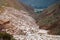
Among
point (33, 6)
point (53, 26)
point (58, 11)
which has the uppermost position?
point (33, 6)

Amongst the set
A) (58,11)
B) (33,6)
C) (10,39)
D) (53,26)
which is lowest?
(10,39)

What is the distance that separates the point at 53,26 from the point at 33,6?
18.5 feet

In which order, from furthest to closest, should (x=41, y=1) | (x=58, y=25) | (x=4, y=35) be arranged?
(x=41, y=1)
(x=58, y=25)
(x=4, y=35)

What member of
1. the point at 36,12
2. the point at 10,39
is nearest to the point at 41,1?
the point at 36,12

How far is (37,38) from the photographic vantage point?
8562 millimetres

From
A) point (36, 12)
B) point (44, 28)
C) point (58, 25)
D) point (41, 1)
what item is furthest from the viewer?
point (36, 12)

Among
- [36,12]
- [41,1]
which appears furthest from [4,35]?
[36,12]

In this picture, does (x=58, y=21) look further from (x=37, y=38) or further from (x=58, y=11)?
(x=37, y=38)

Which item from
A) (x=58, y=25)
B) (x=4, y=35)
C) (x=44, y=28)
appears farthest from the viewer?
(x=44, y=28)

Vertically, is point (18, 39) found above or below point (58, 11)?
below

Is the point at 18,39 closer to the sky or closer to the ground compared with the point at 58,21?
closer to the ground

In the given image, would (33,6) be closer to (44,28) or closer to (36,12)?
(36,12)

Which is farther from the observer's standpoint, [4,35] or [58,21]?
[58,21]

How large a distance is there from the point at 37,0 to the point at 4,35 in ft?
30.1
